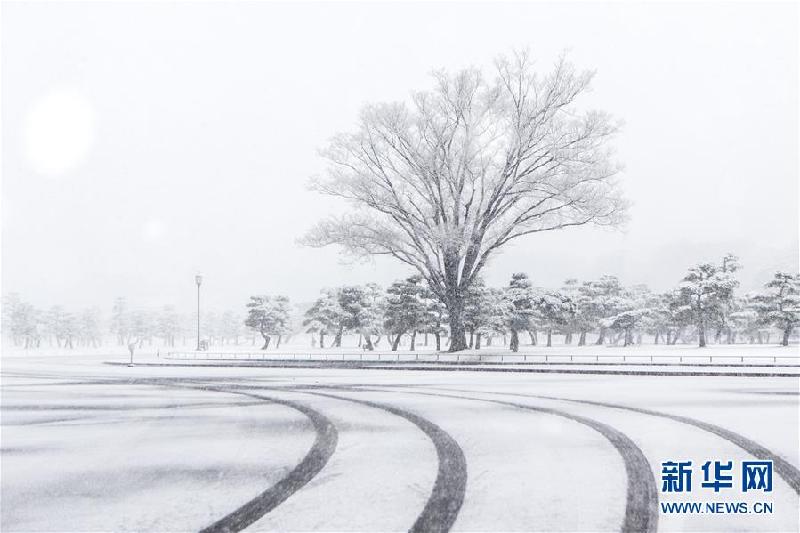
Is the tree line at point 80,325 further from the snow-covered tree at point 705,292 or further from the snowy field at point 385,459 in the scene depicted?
the snowy field at point 385,459

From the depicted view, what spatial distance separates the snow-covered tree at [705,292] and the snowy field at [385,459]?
4706cm

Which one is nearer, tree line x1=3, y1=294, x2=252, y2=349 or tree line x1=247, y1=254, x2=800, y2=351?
tree line x1=247, y1=254, x2=800, y2=351

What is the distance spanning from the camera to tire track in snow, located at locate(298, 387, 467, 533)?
5605 mm

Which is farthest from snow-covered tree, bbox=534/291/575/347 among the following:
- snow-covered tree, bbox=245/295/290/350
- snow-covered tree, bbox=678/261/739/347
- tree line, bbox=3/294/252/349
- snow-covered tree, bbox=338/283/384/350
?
tree line, bbox=3/294/252/349

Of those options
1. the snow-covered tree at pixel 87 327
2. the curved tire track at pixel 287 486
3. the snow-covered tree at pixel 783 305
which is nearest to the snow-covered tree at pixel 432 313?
the snow-covered tree at pixel 783 305

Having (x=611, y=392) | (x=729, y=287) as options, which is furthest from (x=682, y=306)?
(x=611, y=392)

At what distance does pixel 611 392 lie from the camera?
16.7 meters

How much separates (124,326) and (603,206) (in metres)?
144

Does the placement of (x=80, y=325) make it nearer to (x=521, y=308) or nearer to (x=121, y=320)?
(x=121, y=320)

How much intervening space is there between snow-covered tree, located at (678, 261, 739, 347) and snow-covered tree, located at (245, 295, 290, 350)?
44486 mm

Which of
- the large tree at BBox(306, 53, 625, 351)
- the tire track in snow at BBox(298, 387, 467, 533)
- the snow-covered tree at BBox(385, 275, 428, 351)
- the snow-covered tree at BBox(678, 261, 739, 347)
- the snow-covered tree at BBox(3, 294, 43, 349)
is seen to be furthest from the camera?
the snow-covered tree at BBox(3, 294, 43, 349)

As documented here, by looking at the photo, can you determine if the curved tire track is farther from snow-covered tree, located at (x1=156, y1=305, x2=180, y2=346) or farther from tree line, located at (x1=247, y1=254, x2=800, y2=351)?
snow-covered tree, located at (x1=156, y1=305, x2=180, y2=346)

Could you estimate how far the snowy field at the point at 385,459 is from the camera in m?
5.86

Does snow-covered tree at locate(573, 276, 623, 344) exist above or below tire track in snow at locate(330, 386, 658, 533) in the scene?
above
